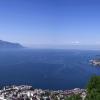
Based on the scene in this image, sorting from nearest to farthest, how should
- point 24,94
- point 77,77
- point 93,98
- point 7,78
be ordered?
point 93,98 → point 24,94 → point 7,78 → point 77,77

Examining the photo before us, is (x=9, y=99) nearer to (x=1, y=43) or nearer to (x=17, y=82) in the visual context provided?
(x=17, y=82)

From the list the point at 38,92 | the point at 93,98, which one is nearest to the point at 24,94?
the point at 38,92

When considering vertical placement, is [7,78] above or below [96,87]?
below

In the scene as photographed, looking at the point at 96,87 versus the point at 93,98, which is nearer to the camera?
the point at 93,98

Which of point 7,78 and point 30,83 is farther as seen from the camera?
point 7,78

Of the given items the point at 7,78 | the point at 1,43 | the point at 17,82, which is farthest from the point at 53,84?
the point at 1,43

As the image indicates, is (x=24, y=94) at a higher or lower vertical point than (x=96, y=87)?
lower

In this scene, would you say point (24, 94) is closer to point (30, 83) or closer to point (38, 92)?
point (38, 92)

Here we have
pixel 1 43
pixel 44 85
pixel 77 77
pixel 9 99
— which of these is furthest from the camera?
pixel 1 43

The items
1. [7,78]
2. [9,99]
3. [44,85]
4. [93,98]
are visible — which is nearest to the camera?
[93,98]
